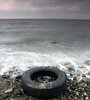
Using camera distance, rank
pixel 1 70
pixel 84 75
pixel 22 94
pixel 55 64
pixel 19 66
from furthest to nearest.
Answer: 1. pixel 55 64
2. pixel 19 66
3. pixel 1 70
4. pixel 84 75
5. pixel 22 94

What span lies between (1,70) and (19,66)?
3.31 ft

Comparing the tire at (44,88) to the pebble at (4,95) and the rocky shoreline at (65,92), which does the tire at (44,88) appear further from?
the pebble at (4,95)

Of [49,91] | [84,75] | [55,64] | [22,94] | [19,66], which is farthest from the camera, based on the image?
[55,64]

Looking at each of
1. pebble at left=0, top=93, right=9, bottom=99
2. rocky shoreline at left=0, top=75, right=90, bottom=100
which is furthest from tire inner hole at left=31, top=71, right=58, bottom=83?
pebble at left=0, top=93, right=9, bottom=99

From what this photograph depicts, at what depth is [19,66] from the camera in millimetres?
7465

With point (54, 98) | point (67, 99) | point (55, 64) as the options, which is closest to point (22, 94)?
point (54, 98)

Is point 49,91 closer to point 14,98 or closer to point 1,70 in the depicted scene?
point 14,98

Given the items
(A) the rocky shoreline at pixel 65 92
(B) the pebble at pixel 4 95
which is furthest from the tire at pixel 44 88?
(B) the pebble at pixel 4 95

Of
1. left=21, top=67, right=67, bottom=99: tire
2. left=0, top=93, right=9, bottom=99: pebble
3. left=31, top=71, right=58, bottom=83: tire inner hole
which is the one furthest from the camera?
left=31, top=71, right=58, bottom=83: tire inner hole

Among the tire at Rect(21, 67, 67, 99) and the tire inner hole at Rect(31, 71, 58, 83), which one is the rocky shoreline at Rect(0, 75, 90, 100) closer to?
the tire at Rect(21, 67, 67, 99)

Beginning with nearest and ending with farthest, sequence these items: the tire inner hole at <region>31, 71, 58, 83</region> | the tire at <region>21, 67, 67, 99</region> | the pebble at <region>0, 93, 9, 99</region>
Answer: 1. the tire at <region>21, 67, 67, 99</region>
2. the pebble at <region>0, 93, 9, 99</region>
3. the tire inner hole at <region>31, 71, 58, 83</region>

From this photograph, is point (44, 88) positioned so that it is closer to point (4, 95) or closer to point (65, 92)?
Result: point (65, 92)

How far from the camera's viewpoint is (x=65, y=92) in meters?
4.82

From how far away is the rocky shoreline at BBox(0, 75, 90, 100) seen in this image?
460cm
